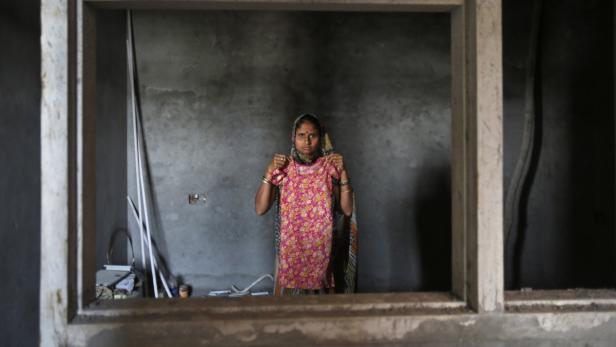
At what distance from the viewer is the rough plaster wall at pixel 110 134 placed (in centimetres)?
342

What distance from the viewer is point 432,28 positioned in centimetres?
394

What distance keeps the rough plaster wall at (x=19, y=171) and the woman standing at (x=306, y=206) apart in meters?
1.32

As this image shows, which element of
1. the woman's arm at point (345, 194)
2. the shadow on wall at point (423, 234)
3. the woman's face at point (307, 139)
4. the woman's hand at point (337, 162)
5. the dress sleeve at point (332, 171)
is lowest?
the shadow on wall at point (423, 234)

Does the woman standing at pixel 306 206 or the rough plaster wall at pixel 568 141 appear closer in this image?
the woman standing at pixel 306 206

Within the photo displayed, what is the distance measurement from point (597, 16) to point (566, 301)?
3.07 metres

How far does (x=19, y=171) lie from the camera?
2.40m

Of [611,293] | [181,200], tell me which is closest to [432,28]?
[181,200]

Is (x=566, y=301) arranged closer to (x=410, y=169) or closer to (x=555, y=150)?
(x=410, y=169)

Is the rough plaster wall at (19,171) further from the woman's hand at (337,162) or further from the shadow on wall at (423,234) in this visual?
the shadow on wall at (423,234)

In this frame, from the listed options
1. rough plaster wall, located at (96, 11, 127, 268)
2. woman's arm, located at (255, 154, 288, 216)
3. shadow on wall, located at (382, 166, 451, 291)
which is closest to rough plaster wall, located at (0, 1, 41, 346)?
rough plaster wall, located at (96, 11, 127, 268)

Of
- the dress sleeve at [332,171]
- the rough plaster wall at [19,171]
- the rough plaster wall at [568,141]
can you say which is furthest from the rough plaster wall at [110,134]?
the rough plaster wall at [568,141]

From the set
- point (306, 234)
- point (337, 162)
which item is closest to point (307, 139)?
point (337, 162)

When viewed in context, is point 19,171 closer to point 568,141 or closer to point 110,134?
point 110,134

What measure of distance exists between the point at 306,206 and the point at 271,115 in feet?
5.18
